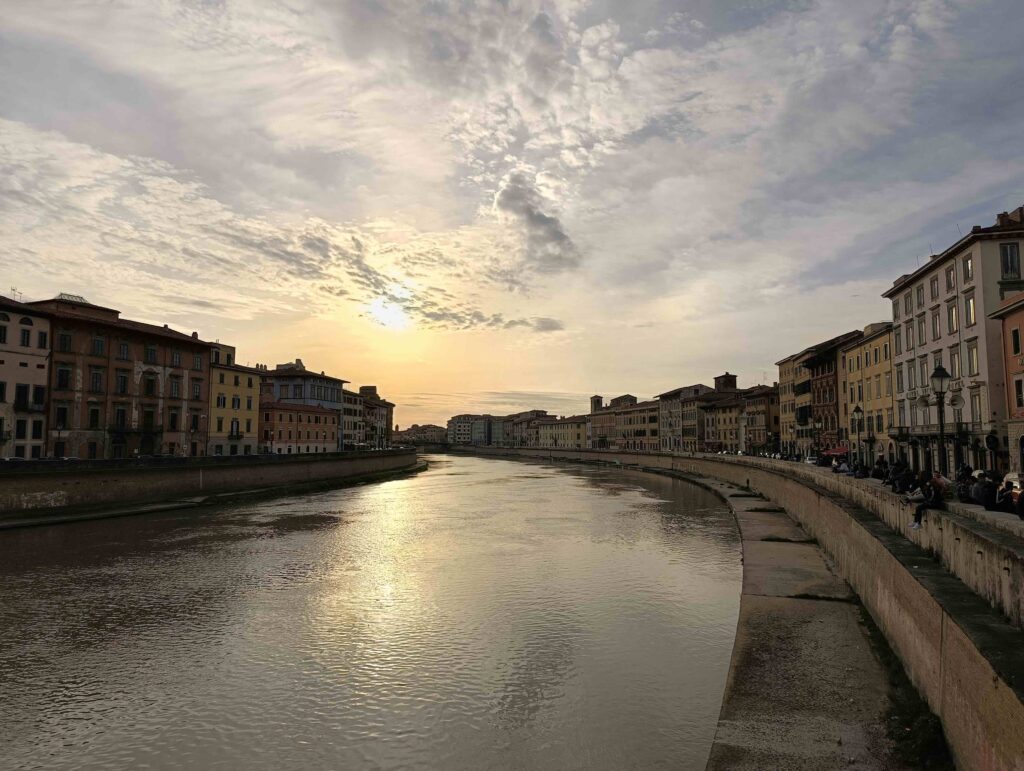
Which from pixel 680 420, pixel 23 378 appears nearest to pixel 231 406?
pixel 23 378

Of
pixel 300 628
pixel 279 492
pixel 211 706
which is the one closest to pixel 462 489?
pixel 279 492

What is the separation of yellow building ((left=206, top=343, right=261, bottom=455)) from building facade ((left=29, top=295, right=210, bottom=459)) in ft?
6.83

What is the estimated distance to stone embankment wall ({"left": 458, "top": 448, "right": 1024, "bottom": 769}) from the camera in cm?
732

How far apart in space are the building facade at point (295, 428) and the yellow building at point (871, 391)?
58706mm

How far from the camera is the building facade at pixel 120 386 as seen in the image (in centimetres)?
4941

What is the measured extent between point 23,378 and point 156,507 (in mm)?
13924

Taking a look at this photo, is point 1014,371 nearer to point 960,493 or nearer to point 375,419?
point 960,493

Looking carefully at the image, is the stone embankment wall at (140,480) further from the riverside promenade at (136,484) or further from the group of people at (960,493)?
the group of people at (960,493)

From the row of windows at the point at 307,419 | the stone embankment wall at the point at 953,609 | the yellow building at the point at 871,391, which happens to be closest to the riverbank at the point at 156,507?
the row of windows at the point at 307,419

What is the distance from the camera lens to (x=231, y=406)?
68688 mm

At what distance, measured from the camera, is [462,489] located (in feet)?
232

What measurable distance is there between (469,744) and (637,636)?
7.00 meters

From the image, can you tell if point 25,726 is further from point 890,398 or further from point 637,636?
point 890,398

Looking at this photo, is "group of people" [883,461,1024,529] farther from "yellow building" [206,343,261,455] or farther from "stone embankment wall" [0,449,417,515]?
"yellow building" [206,343,261,455]
